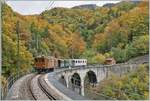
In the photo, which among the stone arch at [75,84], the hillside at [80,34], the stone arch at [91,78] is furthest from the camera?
the stone arch at [91,78]

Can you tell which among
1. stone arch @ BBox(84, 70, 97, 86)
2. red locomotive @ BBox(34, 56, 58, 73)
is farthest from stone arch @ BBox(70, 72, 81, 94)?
stone arch @ BBox(84, 70, 97, 86)

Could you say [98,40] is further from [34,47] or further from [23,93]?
[23,93]

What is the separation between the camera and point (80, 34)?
383 ft

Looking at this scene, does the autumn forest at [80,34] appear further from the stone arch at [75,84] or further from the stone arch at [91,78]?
the stone arch at [91,78]

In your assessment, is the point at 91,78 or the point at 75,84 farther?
the point at 91,78

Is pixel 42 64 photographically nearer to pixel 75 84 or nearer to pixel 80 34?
pixel 75 84

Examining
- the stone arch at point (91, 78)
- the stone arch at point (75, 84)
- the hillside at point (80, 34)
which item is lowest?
the stone arch at point (91, 78)

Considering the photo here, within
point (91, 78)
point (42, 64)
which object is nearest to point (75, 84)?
point (42, 64)

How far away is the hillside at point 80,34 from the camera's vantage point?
153 ft

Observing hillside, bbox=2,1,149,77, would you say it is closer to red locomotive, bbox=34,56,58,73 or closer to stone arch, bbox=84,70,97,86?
red locomotive, bbox=34,56,58,73

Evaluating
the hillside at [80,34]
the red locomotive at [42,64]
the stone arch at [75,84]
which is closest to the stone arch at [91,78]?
the hillside at [80,34]

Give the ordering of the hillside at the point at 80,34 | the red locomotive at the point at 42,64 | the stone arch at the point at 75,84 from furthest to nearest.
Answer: the hillside at the point at 80,34 → the red locomotive at the point at 42,64 → the stone arch at the point at 75,84

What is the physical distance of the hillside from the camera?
46.7 meters

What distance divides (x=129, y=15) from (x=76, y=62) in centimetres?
3333
